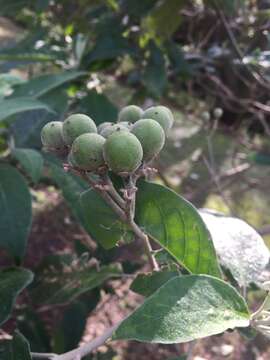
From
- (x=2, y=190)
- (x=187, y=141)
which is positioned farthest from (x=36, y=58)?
(x=187, y=141)

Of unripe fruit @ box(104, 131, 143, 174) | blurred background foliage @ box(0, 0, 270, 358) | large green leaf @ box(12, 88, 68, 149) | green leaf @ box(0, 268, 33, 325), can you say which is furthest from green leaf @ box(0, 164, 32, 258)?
unripe fruit @ box(104, 131, 143, 174)

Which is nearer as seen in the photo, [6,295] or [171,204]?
[171,204]

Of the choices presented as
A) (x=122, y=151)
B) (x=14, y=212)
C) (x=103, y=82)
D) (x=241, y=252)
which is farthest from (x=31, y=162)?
(x=103, y=82)

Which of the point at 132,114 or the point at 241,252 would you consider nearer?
the point at 132,114

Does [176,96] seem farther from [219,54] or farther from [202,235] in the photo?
[202,235]

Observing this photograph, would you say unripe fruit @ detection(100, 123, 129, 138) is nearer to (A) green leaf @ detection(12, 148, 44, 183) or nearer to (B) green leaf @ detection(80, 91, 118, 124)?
(A) green leaf @ detection(12, 148, 44, 183)

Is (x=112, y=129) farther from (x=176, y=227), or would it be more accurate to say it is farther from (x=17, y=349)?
(x=17, y=349)
